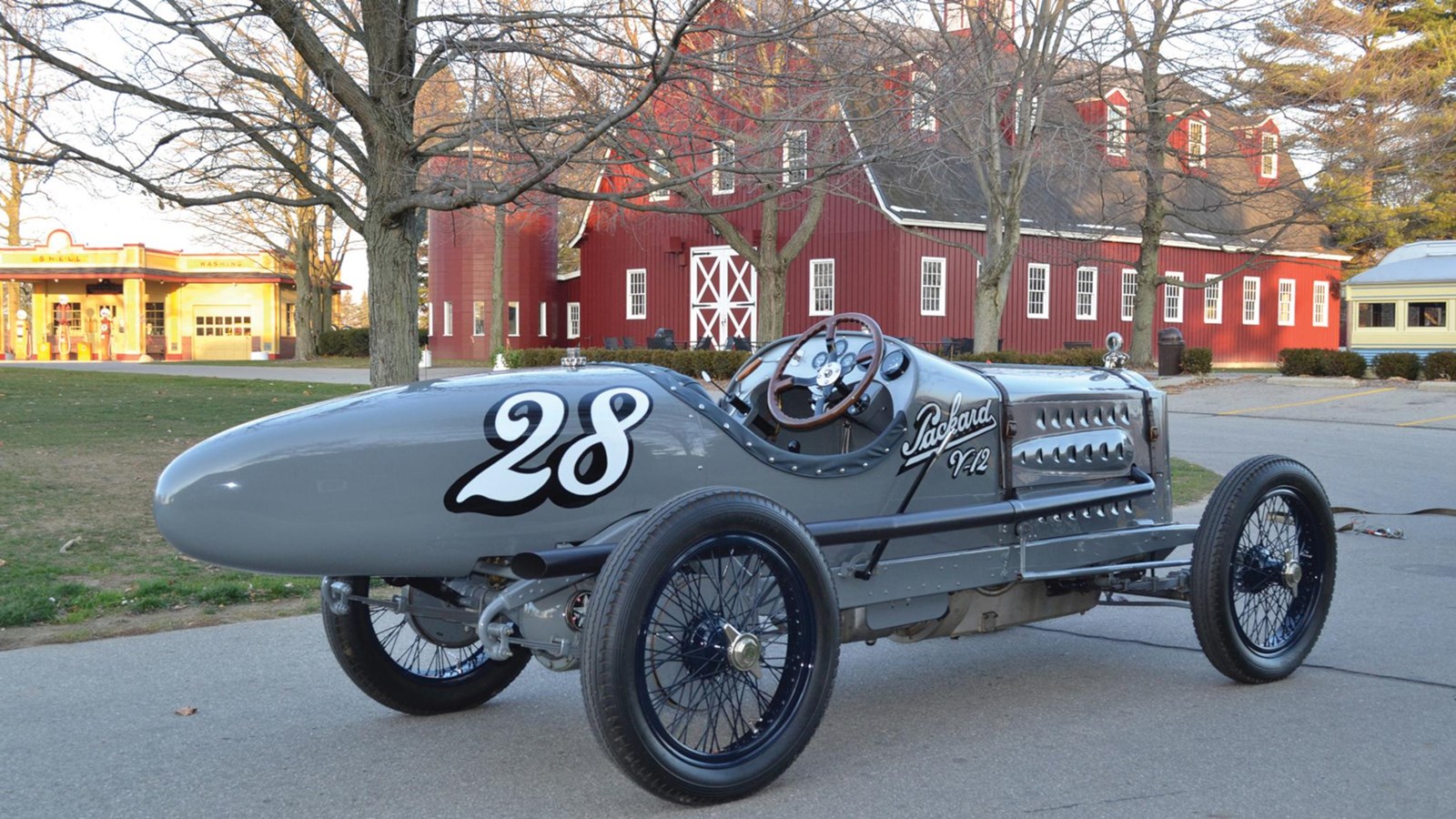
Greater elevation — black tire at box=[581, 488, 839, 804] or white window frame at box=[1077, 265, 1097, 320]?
white window frame at box=[1077, 265, 1097, 320]

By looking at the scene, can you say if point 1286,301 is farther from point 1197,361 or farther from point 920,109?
point 920,109

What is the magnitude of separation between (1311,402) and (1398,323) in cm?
906

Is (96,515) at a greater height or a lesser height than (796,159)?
lesser

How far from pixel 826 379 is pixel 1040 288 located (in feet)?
109

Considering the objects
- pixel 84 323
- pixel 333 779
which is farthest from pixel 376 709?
pixel 84 323

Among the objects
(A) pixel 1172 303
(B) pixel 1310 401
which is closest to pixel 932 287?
(A) pixel 1172 303

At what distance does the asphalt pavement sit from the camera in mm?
4270

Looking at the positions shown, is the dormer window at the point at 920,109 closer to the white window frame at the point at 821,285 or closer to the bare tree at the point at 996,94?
the bare tree at the point at 996,94

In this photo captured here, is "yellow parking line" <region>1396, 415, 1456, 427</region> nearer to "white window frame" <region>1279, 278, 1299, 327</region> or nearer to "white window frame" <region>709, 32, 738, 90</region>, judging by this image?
"white window frame" <region>709, 32, 738, 90</region>

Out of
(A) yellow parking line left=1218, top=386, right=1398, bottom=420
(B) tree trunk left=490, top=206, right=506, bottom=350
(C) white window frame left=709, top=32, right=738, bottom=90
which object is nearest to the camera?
(C) white window frame left=709, top=32, right=738, bottom=90

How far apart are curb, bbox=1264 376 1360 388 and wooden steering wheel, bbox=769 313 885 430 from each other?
2502 centimetres

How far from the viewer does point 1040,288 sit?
1476 inches

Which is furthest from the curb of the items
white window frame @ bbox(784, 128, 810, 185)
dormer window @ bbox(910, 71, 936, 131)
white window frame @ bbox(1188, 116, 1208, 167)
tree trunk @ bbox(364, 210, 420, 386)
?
tree trunk @ bbox(364, 210, 420, 386)

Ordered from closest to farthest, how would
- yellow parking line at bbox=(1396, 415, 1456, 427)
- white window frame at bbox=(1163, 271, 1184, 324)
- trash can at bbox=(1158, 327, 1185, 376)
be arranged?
yellow parking line at bbox=(1396, 415, 1456, 427) < trash can at bbox=(1158, 327, 1185, 376) < white window frame at bbox=(1163, 271, 1184, 324)
